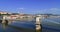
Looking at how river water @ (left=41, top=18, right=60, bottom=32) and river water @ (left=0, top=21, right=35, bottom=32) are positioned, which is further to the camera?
river water @ (left=0, top=21, right=35, bottom=32)

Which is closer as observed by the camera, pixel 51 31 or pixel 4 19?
pixel 51 31

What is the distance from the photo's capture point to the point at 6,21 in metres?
24.5

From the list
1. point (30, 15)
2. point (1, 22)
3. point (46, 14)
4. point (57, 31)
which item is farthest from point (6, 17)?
point (57, 31)

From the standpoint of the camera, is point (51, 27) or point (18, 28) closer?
point (51, 27)

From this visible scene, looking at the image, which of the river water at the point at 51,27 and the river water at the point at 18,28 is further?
the river water at the point at 18,28

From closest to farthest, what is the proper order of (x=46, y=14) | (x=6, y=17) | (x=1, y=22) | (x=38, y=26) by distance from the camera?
1. (x=38, y=26)
2. (x=46, y=14)
3. (x=6, y=17)
4. (x=1, y=22)

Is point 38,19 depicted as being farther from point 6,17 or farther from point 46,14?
point 6,17

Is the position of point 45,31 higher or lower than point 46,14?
lower

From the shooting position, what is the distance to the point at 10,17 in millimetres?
23266

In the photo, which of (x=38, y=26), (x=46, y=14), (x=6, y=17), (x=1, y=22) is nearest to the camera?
(x=38, y=26)

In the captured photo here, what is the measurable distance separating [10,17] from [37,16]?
8.37 meters

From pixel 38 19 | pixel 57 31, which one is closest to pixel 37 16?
pixel 38 19

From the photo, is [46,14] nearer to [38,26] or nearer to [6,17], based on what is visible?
[38,26]

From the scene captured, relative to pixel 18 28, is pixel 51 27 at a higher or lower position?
higher
